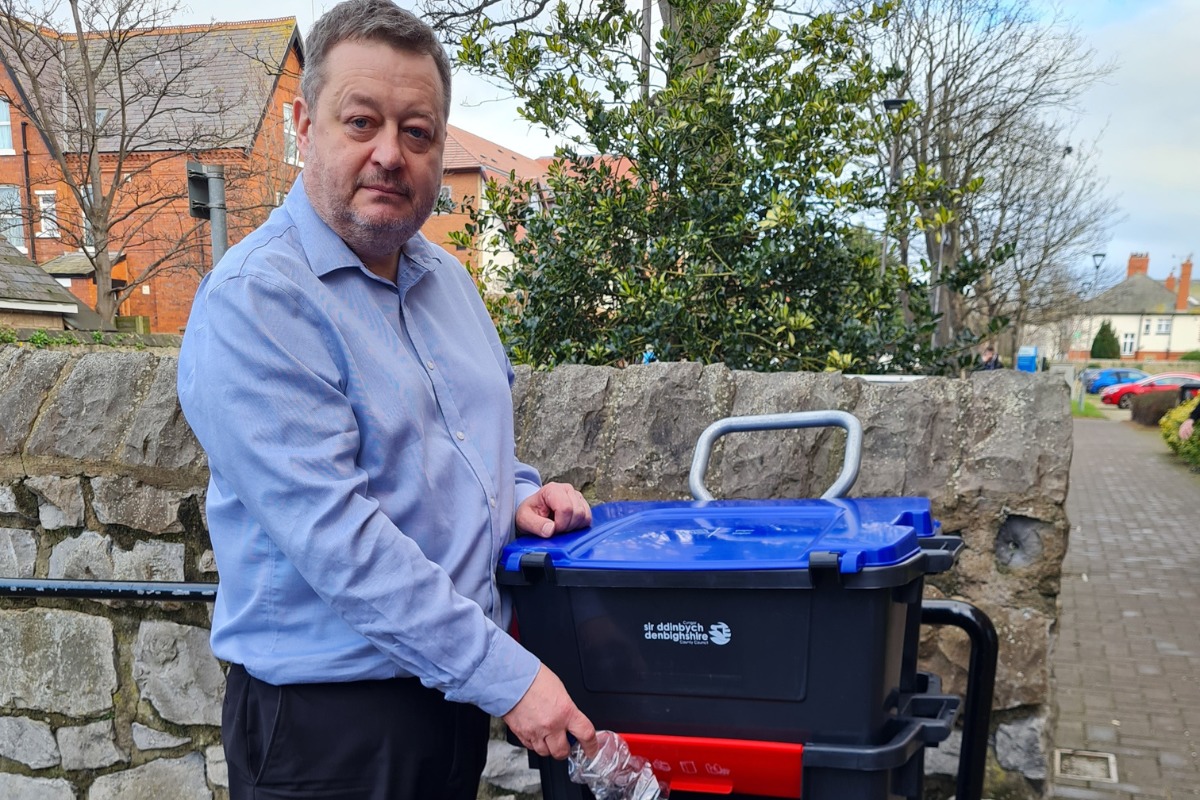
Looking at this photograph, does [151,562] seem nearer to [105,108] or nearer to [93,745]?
[93,745]

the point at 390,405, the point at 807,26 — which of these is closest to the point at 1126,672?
the point at 807,26

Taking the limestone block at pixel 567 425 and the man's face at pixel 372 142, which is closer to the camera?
the man's face at pixel 372 142

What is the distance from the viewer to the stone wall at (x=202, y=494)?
7.72 ft

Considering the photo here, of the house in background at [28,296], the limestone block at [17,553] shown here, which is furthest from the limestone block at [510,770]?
the house in background at [28,296]

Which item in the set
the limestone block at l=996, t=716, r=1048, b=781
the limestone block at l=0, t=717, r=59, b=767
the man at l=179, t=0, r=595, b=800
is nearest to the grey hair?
the man at l=179, t=0, r=595, b=800

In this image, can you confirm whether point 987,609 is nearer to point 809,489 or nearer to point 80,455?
point 809,489

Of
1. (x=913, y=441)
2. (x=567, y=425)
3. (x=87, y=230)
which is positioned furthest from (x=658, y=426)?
(x=87, y=230)

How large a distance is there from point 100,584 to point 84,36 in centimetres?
2238

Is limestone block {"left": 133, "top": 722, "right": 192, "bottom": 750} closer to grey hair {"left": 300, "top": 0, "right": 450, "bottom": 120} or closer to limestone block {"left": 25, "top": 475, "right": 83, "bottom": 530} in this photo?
limestone block {"left": 25, "top": 475, "right": 83, "bottom": 530}

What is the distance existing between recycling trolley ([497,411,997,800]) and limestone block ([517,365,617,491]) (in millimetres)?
Answer: 957

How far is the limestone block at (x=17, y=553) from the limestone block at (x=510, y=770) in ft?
4.86

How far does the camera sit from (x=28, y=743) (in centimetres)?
280

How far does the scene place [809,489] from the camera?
2432 mm

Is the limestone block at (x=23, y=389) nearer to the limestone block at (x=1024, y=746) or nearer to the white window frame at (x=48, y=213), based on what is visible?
the limestone block at (x=1024, y=746)
